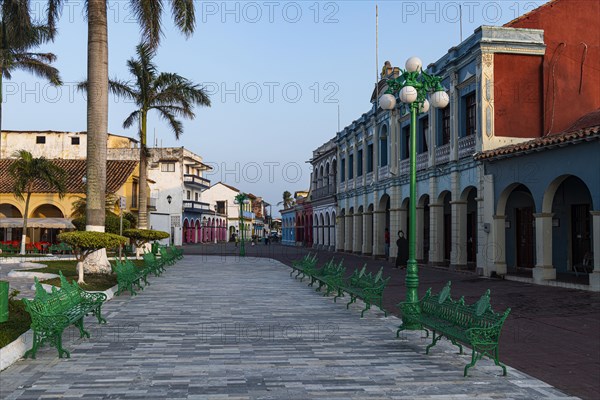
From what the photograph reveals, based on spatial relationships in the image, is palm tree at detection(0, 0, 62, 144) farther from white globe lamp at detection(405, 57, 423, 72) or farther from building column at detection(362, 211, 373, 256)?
building column at detection(362, 211, 373, 256)

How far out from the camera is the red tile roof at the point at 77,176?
40.8 metres

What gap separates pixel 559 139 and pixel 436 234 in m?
9.20

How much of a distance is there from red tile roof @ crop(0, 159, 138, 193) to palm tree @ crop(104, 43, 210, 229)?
1178cm

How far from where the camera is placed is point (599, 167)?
15.1 meters

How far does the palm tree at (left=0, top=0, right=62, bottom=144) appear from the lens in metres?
18.2

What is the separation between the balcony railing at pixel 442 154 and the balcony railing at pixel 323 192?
19784 mm

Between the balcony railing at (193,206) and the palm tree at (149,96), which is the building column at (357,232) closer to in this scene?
the palm tree at (149,96)

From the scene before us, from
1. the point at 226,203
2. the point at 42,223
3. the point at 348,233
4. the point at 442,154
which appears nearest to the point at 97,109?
the point at 442,154

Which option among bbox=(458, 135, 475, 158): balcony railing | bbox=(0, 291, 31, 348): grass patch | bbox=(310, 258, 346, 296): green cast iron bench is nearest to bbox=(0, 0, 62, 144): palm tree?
bbox=(0, 291, 31, 348): grass patch

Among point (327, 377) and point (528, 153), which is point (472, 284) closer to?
point (528, 153)

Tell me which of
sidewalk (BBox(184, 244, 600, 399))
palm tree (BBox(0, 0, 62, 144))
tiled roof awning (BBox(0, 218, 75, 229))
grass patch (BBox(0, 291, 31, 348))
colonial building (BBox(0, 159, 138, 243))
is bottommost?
sidewalk (BBox(184, 244, 600, 399))

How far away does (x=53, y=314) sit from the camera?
7555 mm

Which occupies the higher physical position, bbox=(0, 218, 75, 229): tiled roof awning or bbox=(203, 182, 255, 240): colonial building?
bbox=(203, 182, 255, 240): colonial building

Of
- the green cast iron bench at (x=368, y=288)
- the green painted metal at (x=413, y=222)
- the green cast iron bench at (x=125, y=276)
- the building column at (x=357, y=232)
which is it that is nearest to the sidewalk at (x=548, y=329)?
the green cast iron bench at (x=368, y=288)
